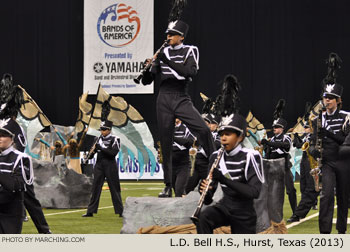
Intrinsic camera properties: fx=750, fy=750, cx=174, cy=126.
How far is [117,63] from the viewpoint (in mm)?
22203

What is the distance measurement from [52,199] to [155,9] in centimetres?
975

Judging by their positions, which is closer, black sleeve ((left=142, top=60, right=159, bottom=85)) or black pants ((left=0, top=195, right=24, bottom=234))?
black pants ((left=0, top=195, right=24, bottom=234))

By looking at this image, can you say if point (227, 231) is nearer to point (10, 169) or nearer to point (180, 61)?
point (180, 61)

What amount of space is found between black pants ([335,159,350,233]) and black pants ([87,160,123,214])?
4.55 m

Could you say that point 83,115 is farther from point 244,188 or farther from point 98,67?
point 244,188

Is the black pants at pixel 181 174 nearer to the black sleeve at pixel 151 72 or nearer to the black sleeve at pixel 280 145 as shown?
the black sleeve at pixel 280 145

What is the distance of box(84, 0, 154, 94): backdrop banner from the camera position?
22.0 meters

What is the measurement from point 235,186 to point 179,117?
205 cm

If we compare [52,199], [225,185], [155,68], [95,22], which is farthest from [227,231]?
[95,22]

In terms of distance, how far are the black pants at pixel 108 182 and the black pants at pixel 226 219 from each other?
A: 21.2 ft

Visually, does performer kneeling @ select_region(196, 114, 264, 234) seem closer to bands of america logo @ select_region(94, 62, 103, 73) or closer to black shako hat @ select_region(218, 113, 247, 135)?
black shako hat @ select_region(218, 113, 247, 135)

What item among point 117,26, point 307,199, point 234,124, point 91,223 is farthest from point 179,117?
point 117,26

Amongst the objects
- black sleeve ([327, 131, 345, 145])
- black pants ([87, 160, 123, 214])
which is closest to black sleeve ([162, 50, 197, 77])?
black sleeve ([327, 131, 345, 145])

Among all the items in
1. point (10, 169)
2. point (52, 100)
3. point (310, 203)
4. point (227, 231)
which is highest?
point (10, 169)
